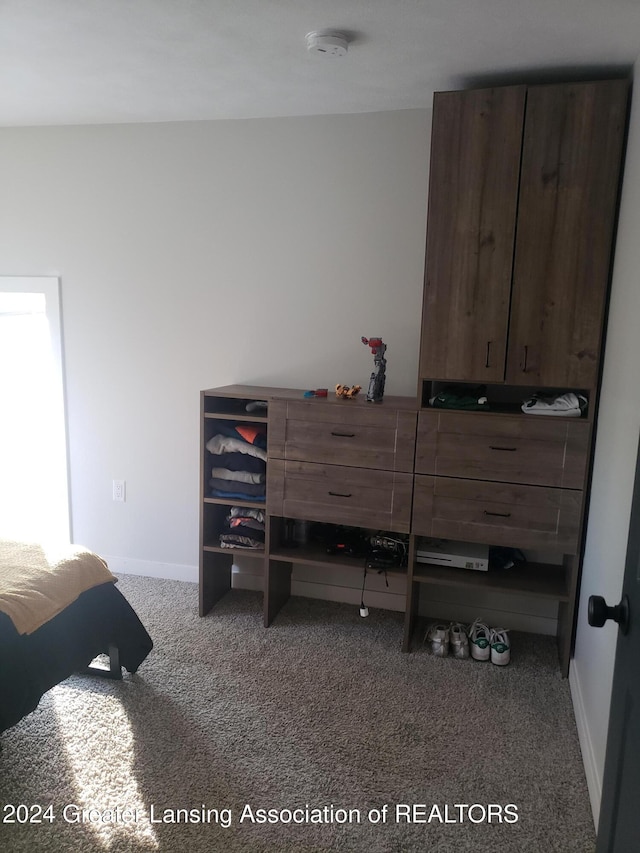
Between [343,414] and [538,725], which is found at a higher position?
[343,414]

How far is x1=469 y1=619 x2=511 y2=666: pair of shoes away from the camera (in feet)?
9.03

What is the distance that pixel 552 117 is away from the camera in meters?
A: 2.40

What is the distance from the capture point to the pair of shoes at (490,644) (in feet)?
9.03

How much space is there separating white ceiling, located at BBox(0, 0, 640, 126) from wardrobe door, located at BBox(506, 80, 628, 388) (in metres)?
0.18

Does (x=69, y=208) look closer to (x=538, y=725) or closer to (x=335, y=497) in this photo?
(x=335, y=497)

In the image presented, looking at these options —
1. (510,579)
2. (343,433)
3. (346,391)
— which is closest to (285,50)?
(346,391)

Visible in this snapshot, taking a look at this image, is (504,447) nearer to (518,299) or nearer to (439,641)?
(518,299)

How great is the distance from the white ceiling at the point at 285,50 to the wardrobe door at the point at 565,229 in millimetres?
176

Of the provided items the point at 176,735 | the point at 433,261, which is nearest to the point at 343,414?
the point at 433,261

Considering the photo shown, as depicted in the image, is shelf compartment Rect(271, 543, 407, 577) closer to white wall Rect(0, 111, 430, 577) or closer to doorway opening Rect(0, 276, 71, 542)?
white wall Rect(0, 111, 430, 577)

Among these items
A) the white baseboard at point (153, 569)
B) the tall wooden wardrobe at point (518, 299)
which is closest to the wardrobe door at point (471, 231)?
the tall wooden wardrobe at point (518, 299)

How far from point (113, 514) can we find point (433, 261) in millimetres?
2294

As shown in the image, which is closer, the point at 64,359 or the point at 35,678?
the point at 35,678

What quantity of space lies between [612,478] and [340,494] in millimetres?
1139
